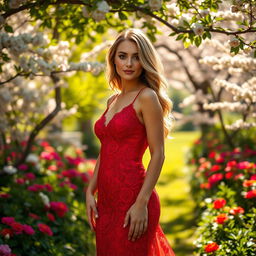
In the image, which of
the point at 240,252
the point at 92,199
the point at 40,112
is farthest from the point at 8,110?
the point at 240,252

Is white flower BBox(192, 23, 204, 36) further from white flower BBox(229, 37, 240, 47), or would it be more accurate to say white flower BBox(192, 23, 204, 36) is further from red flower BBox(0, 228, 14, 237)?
red flower BBox(0, 228, 14, 237)

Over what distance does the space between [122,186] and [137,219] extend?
24 centimetres

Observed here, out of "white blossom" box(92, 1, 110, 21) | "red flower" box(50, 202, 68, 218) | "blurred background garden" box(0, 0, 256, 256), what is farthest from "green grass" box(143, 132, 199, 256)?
"white blossom" box(92, 1, 110, 21)

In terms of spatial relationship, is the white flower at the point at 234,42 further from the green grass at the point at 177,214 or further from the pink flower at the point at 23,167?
the pink flower at the point at 23,167

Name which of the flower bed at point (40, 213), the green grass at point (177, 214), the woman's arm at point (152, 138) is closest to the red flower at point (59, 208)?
the flower bed at point (40, 213)

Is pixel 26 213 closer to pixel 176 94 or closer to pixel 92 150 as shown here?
pixel 92 150

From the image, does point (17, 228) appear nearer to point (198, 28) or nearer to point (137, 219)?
point (137, 219)

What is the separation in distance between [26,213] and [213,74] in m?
4.99

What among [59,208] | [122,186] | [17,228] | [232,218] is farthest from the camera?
[59,208]

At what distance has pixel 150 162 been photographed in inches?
101

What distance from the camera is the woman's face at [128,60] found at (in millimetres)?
2715

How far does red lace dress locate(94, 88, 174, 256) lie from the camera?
104 inches

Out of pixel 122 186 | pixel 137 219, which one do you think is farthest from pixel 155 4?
pixel 137 219

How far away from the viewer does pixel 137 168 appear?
8.87 ft
